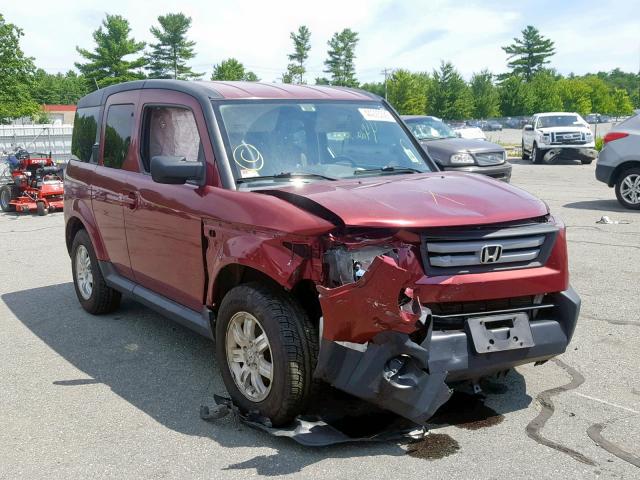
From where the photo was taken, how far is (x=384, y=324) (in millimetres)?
3174

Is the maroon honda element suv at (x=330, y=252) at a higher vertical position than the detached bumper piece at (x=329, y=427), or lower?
higher

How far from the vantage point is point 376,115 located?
5.10 meters

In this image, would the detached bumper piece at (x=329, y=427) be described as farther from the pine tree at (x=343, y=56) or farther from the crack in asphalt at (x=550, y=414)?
the pine tree at (x=343, y=56)

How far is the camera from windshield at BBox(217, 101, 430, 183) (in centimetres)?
431

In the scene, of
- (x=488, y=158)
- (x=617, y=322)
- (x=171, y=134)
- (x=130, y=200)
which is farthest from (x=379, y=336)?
(x=488, y=158)

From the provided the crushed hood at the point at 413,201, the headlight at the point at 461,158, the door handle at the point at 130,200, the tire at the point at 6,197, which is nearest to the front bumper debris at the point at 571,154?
the headlight at the point at 461,158

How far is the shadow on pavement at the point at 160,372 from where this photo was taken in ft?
11.6

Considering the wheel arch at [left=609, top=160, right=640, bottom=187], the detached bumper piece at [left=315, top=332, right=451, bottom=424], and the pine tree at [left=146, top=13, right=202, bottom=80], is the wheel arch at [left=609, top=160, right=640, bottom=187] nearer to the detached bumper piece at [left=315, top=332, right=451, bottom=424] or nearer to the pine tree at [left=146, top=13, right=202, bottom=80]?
the detached bumper piece at [left=315, top=332, right=451, bottom=424]

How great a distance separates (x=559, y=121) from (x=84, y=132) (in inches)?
867

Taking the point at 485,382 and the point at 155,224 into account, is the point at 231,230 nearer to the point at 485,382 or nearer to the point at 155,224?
the point at 155,224

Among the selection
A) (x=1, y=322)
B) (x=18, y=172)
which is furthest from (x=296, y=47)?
(x=1, y=322)

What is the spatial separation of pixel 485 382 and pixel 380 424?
975 mm

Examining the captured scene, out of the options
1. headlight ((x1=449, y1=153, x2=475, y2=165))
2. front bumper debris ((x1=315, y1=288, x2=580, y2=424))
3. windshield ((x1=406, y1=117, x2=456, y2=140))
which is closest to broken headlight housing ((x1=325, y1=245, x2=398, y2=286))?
front bumper debris ((x1=315, y1=288, x2=580, y2=424))

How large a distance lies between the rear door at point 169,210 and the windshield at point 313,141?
0.24 metres
